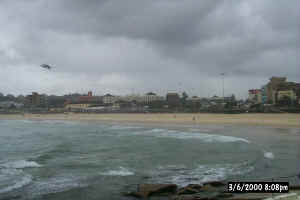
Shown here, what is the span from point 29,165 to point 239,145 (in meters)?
13.0

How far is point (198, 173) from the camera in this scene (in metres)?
11.8

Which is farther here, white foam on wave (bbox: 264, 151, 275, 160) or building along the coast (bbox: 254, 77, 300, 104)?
building along the coast (bbox: 254, 77, 300, 104)

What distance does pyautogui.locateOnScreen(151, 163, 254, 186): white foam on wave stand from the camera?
10.6 metres

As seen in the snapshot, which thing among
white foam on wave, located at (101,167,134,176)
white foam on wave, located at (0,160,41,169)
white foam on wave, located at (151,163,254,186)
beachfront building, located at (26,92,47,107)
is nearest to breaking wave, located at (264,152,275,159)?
white foam on wave, located at (151,163,254,186)

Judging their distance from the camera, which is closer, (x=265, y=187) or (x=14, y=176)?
(x=265, y=187)

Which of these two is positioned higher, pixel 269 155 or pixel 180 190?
pixel 180 190

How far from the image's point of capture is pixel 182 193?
27.8ft

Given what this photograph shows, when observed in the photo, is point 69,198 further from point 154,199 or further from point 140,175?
point 140,175

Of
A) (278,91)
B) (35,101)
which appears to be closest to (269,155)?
(278,91)

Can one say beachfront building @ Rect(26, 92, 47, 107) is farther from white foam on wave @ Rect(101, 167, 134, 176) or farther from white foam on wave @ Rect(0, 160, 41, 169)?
white foam on wave @ Rect(101, 167, 134, 176)

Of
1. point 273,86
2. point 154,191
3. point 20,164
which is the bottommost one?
point 20,164

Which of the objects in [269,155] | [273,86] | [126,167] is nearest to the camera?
[126,167]

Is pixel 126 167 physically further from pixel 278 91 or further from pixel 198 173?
pixel 278 91

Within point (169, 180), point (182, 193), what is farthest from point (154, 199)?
point (169, 180)
